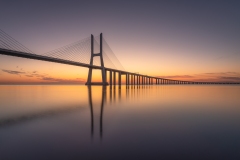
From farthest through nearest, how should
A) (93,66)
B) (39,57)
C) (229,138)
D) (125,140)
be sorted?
1. (93,66)
2. (39,57)
3. (229,138)
4. (125,140)

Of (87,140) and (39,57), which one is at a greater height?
(39,57)

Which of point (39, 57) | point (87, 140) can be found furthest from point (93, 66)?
point (87, 140)

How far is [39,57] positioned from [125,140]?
24.5 metres

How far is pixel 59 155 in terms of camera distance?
7.43 ft

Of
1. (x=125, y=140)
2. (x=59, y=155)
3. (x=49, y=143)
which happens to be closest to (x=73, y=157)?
(x=59, y=155)

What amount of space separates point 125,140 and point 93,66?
37.5 meters

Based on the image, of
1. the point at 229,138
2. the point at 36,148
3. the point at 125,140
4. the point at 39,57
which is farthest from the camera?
the point at 39,57

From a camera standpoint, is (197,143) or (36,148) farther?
(197,143)

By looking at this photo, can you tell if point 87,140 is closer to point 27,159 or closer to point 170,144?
point 27,159

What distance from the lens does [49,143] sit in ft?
9.02

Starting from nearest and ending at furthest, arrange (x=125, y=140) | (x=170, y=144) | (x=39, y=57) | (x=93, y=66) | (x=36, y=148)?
(x=36, y=148) → (x=170, y=144) → (x=125, y=140) → (x=39, y=57) → (x=93, y=66)

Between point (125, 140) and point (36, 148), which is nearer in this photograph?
point (36, 148)

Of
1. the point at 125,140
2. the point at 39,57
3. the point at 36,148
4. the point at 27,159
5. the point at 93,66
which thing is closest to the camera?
the point at 27,159

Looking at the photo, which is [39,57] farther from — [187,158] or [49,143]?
[187,158]
